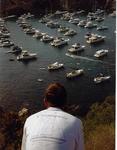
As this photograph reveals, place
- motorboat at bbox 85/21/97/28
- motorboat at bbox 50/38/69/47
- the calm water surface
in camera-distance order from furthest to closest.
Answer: motorboat at bbox 85/21/97/28, motorboat at bbox 50/38/69/47, the calm water surface

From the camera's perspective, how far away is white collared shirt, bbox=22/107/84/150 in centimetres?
84

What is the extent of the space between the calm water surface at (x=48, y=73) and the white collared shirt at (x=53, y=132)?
973 centimetres

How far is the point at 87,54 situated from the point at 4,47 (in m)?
3.00

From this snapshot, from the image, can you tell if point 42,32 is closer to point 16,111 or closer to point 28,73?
point 28,73

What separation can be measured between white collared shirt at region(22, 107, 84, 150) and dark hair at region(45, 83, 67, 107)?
23 mm

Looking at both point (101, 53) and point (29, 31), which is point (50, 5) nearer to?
point (101, 53)

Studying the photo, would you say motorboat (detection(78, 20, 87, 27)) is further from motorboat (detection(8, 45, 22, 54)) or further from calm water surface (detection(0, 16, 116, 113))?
motorboat (detection(8, 45, 22, 54))

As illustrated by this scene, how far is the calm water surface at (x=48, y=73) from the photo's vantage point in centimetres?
1130

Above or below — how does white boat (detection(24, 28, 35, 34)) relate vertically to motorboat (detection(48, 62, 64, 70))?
above

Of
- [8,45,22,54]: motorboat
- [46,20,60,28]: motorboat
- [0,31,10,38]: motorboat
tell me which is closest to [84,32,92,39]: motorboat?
[46,20,60,28]: motorboat

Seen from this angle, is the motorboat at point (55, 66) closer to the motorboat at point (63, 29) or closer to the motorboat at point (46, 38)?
the motorboat at point (46, 38)

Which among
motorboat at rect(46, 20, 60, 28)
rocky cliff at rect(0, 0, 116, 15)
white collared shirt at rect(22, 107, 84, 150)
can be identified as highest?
white collared shirt at rect(22, 107, 84, 150)

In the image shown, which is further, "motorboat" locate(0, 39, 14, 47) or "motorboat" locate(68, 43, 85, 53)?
"motorboat" locate(0, 39, 14, 47)

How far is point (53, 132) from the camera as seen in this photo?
2.76ft
